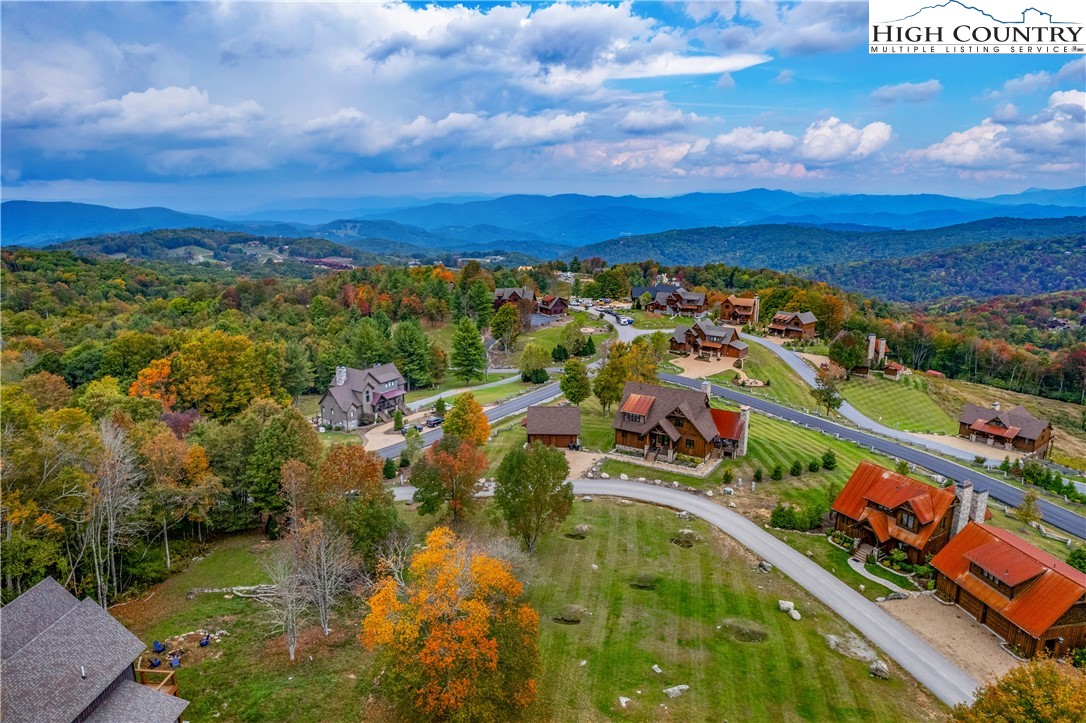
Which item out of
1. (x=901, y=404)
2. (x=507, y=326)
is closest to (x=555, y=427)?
(x=507, y=326)

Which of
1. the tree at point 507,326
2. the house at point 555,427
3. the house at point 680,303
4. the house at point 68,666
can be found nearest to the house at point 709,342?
the house at point 680,303

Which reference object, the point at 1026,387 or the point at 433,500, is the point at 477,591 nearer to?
the point at 433,500

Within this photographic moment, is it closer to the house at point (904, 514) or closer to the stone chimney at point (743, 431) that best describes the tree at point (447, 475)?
the house at point (904, 514)

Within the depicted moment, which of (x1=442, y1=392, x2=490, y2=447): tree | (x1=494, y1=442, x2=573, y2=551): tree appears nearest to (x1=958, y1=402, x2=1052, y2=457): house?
(x1=442, y1=392, x2=490, y2=447): tree

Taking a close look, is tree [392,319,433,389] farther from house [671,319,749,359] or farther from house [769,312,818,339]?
house [769,312,818,339]

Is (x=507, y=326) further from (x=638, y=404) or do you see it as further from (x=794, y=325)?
(x=794, y=325)
